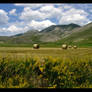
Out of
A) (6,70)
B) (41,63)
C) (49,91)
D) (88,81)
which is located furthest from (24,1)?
(88,81)

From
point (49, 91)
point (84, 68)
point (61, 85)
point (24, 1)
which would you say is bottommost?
point (61, 85)

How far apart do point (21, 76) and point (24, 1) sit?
179 inches

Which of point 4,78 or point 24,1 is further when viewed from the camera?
point 4,78

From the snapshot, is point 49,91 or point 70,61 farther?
point 70,61

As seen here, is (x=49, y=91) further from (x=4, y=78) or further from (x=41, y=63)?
(x=4, y=78)

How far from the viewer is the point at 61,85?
6.85m

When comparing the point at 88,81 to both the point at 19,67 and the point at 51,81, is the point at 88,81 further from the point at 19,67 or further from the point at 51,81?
the point at 19,67

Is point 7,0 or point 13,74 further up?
point 7,0

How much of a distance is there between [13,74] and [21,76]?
0.60m

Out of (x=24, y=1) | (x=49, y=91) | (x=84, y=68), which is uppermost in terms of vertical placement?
(x=24, y=1)

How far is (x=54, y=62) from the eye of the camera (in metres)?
7.23

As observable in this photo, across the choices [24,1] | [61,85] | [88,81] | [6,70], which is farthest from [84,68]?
[24,1]

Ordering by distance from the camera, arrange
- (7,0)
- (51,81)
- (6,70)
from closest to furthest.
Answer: (7,0) → (51,81) → (6,70)

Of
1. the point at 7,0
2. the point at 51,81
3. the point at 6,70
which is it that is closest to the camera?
the point at 7,0
